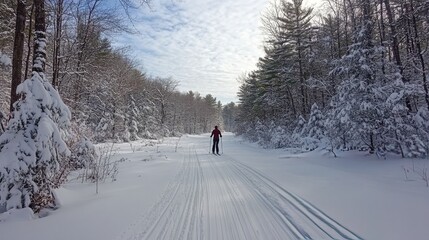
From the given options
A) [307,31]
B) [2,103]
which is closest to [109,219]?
[2,103]

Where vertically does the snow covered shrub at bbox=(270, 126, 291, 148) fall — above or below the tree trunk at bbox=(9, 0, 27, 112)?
below

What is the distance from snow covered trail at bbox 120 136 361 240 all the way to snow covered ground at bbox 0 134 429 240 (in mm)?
15

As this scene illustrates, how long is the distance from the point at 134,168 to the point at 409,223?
30.3 feet

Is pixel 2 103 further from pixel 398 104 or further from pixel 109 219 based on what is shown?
pixel 398 104

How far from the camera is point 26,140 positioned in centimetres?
549

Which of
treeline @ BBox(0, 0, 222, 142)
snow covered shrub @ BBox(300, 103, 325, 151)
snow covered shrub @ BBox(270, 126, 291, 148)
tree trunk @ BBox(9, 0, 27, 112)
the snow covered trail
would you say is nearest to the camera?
the snow covered trail

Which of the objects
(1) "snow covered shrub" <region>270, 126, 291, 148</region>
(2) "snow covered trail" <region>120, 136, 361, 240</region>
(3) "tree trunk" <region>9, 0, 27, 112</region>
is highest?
(3) "tree trunk" <region>9, 0, 27, 112</region>

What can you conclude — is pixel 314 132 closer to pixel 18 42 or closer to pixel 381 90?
pixel 381 90

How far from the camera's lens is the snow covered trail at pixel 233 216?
438cm

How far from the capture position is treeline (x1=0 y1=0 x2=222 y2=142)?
10.4 m

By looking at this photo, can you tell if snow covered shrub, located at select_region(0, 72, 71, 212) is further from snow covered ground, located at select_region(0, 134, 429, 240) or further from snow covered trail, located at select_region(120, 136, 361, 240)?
snow covered trail, located at select_region(120, 136, 361, 240)

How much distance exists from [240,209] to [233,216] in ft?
1.59

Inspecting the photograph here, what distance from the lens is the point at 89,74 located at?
1595 centimetres

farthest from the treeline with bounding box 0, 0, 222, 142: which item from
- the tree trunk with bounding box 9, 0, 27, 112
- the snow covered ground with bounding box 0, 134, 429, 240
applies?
the snow covered ground with bounding box 0, 134, 429, 240
